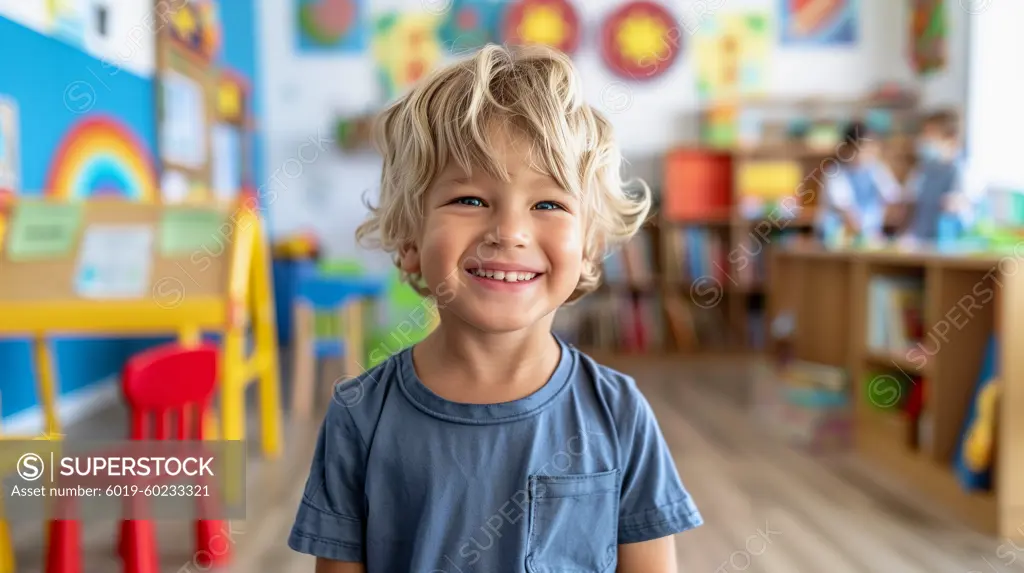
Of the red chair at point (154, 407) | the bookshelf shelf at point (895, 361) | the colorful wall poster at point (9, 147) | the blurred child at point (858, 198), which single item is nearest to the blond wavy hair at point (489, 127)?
the red chair at point (154, 407)

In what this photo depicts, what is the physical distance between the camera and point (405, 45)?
544 centimetres

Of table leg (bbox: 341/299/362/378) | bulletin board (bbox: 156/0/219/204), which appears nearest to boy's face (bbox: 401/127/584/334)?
table leg (bbox: 341/299/362/378)

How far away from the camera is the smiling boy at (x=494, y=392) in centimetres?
76

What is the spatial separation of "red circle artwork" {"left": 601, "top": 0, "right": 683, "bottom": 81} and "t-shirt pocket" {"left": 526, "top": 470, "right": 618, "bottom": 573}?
502 cm

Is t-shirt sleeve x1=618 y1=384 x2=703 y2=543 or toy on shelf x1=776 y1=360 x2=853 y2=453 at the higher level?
t-shirt sleeve x1=618 y1=384 x2=703 y2=543

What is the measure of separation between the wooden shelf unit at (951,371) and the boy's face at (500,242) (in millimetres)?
1736

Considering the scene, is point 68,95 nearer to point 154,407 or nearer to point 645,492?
point 154,407

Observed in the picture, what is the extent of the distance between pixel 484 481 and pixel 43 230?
78.0 inches

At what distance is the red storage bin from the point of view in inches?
208

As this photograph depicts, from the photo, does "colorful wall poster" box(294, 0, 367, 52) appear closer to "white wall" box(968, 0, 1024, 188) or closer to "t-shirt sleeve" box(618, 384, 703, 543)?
"white wall" box(968, 0, 1024, 188)

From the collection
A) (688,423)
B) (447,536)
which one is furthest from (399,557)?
(688,423)

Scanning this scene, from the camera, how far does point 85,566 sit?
6.12 ft

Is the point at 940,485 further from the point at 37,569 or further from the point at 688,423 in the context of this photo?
the point at 37,569

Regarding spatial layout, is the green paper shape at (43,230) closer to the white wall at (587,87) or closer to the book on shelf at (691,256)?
the white wall at (587,87)
